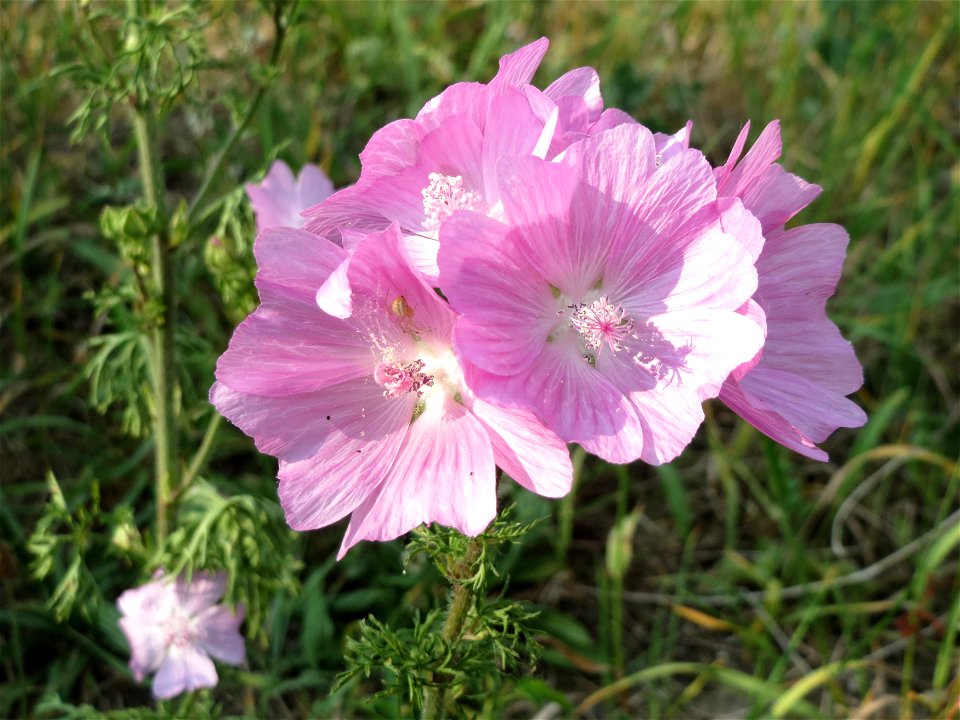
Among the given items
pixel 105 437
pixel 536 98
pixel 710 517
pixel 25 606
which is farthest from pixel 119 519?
pixel 710 517

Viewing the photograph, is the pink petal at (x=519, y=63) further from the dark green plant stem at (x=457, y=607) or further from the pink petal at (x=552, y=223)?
the dark green plant stem at (x=457, y=607)

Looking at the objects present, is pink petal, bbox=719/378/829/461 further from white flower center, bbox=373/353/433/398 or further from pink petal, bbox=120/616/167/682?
pink petal, bbox=120/616/167/682

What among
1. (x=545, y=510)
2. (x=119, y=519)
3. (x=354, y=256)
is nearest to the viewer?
(x=354, y=256)

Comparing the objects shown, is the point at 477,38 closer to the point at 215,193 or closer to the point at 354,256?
the point at 215,193

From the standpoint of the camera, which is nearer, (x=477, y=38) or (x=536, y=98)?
(x=536, y=98)

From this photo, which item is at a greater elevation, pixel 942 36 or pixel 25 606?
pixel 942 36

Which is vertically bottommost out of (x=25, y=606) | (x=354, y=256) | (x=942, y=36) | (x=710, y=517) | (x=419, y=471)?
(x=710, y=517)

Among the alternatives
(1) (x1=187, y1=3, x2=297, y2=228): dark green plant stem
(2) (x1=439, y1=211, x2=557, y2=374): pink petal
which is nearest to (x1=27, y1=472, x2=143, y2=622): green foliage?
(1) (x1=187, y1=3, x2=297, y2=228): dark green plant stem

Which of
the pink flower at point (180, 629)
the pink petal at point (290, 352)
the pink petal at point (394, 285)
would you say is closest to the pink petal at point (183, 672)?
the pink flower at point (180, 629)
